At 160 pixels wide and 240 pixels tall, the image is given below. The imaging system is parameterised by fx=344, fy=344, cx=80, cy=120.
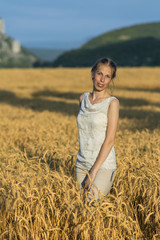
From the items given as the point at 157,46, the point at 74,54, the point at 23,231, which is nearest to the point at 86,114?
the point at 23,231

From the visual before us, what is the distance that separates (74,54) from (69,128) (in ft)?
568

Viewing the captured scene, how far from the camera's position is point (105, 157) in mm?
3691

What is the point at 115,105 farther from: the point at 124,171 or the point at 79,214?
the point at 124,171

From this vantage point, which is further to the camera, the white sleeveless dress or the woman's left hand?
the white sleeveless dress

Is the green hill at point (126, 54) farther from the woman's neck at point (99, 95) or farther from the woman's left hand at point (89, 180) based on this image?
the woman's left hand at point (89, 180)

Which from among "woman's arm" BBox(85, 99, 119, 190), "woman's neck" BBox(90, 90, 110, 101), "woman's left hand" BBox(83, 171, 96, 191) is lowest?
"woman's left hand" BBox(83, 171, 96, 191)

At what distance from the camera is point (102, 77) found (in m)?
3.82

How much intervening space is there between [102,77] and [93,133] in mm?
629

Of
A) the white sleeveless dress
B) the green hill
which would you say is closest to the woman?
the white sleeveless dress

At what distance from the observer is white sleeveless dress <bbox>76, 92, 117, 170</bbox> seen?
374 centimetres

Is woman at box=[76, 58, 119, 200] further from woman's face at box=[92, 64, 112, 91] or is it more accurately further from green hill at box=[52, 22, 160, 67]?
green hill at box=[52, 22, 160, 67]

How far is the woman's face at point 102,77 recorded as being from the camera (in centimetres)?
382

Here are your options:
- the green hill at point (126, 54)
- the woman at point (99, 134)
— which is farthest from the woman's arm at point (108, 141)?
the green hill at point (126, 54)

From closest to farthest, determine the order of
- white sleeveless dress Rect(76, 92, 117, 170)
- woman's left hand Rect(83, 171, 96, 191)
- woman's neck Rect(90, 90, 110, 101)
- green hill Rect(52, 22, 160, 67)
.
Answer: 1. woman's left hand Rect(83, 171, 96, 191)
2. white sleeveless dress Rect(76, 92, 117, 170)
3. woman's neck Rect(90, 90, 110, 101)
4. green hill Rect(52, 22, 160, 67)
